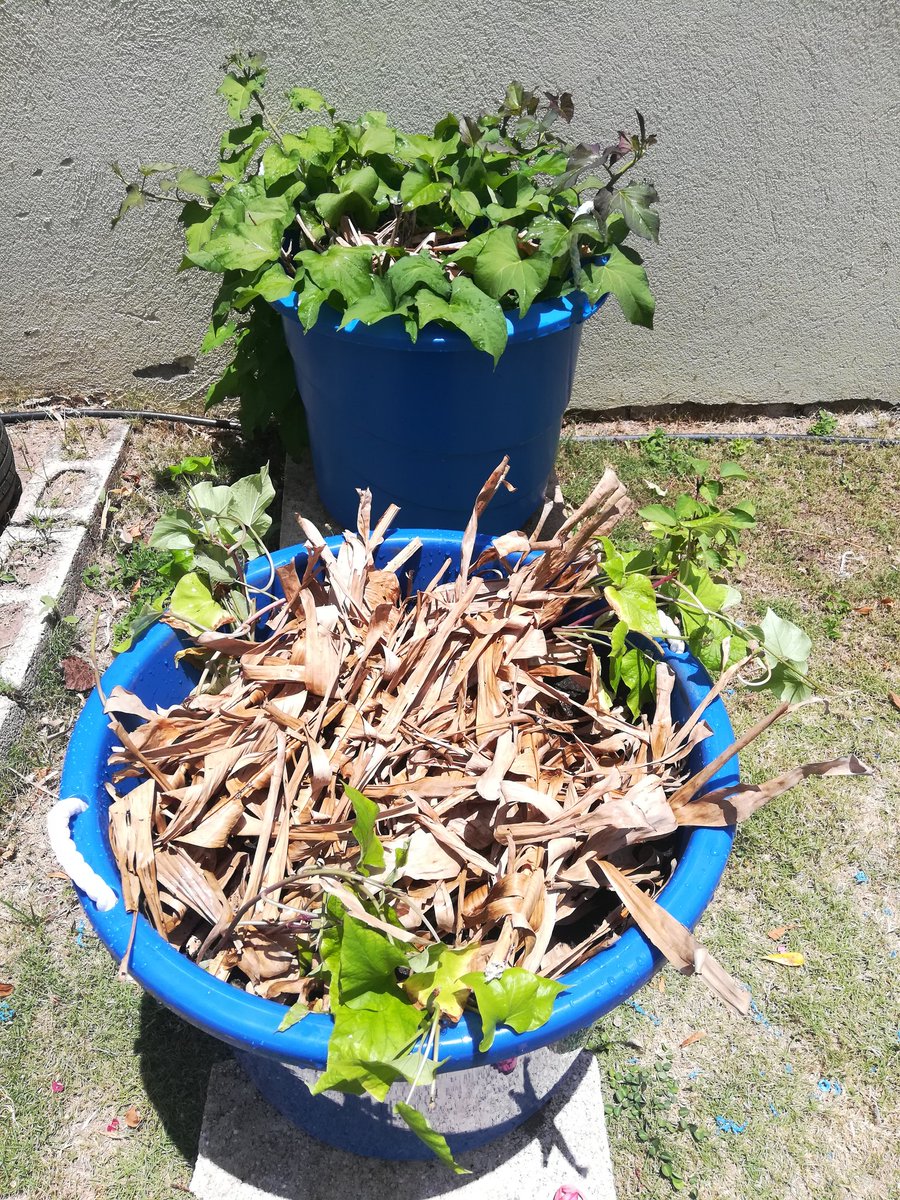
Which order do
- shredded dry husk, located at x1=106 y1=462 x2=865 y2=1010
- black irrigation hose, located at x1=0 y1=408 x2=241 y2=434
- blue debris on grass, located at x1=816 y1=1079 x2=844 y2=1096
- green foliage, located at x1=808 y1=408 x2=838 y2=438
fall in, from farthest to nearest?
green foliage, located at x1=808 y1=408 x2=838 y2=438 → black irrigation hose, located at x1=0 y1=408 x2=241 y2=434 → blue debris on grass, located at x1=816 y1=1079 x2=844 y2=1096 → shredded dry husk, located at x1=106 y1=462 x2=865 y2=1010

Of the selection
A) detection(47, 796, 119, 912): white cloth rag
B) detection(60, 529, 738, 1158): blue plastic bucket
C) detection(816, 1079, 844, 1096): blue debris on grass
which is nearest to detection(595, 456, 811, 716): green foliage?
detection(60, 529, 738, 1158): blue plastic bucket

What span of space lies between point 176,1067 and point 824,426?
2885 millimetres

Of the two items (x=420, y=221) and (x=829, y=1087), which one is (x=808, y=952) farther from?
(x=420, y=221)

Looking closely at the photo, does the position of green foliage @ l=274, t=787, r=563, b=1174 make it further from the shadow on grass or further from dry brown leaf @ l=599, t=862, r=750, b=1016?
the shadow on grass

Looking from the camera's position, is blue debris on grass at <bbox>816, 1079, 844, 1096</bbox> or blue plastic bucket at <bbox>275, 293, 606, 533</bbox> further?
blue plastic bucket at <bbox>275, 293, 606, 533</bbox>

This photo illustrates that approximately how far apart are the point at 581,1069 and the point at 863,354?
8.67 feet

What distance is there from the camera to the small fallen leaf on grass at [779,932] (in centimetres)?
205

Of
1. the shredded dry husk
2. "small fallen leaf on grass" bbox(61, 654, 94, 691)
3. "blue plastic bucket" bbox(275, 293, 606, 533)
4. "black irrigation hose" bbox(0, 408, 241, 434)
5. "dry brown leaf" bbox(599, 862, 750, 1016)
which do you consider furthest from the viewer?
"black irrigation hose" bbox(0, 408, 241, 434)

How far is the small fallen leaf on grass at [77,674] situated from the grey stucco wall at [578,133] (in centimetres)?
114

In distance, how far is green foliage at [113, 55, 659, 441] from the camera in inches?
73.4

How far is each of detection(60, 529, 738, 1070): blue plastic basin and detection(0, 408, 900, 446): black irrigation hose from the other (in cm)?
191

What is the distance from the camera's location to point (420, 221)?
6.95 ft

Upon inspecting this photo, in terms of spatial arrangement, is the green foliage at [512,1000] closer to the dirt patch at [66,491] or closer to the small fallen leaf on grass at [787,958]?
the small fallen leaf on grass at [787,958]

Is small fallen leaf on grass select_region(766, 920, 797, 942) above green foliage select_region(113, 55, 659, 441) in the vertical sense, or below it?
below
